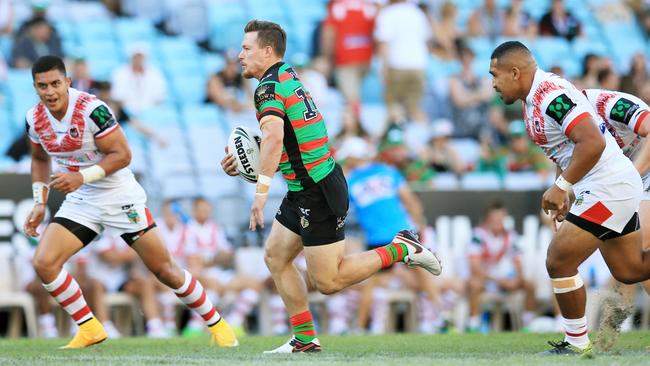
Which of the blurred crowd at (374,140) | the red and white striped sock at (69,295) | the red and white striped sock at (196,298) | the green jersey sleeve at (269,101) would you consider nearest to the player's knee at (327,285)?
the green jersey sleeve at (269,101)

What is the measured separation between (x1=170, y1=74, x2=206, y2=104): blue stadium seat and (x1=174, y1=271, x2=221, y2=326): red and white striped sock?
7.92 metres

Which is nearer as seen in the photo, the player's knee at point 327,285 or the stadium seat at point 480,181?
the player's knee at point 327,285

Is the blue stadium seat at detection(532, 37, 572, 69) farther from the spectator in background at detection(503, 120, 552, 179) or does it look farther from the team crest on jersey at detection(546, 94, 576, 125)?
the team crest on jersey at detection(546, 94, 576, 125)

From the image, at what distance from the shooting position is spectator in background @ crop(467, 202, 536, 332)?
15727mm

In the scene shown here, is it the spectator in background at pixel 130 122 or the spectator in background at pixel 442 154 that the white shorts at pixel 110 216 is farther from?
the spectator in background at pixel 442 154

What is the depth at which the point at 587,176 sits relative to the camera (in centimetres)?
Answer: 864

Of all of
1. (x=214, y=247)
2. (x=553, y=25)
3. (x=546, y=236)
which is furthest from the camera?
(x=553, y=25)

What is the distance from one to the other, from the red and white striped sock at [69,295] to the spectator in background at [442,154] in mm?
7837

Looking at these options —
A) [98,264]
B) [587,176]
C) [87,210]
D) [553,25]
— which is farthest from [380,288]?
[553,25]

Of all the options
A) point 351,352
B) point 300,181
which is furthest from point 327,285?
point 351,352

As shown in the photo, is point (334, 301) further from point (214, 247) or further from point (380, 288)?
point (214, 247)

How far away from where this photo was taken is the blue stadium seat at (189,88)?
59.4 feet

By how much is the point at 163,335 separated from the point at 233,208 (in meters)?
2.38

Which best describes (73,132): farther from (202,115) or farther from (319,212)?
(202,115)
